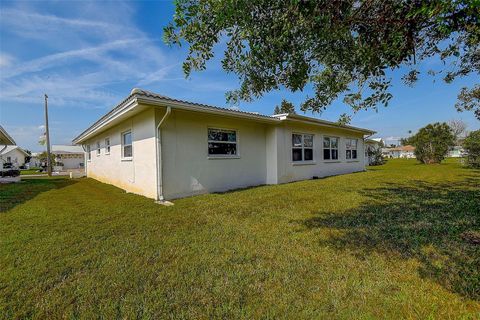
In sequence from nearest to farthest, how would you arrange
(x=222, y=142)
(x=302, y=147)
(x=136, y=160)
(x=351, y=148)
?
(x=136, y=160) → (x=222, y=142) → (x=302, y=147) → (x=351, y=148)

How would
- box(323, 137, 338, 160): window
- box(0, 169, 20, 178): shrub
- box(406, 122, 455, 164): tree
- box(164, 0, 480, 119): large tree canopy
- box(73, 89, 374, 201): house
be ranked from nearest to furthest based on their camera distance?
box(164, 0, 480, 119): large tree canopy < box(73, 89, 374, 201): house < box(323, 137, 338, 160): window < box(0, 169, 20, 178): shrub < box(406, 122, 455, 164): tree

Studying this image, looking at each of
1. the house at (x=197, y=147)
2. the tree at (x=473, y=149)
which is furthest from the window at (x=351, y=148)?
the tree at (x=473, y=149)

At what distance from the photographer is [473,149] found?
1952 cm

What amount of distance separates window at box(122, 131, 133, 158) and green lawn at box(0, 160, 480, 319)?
4.22m

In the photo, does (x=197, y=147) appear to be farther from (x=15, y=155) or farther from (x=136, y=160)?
(x=15, y=155)

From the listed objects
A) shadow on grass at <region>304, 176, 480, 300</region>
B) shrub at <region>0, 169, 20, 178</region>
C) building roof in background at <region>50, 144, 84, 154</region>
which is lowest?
shadow on grass at <region>304, 176, 480, 300</region>

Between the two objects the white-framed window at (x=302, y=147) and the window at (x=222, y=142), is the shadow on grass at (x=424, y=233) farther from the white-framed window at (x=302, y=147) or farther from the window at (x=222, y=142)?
the white-framed window at (x=302, y=147)

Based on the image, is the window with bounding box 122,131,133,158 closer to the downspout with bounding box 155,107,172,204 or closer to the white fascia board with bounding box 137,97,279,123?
the downspout with bounding box 155,107,172,204

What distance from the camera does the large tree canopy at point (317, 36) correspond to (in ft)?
8.90

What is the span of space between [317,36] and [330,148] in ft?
42.6

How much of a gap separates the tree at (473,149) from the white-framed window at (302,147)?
49.9ft

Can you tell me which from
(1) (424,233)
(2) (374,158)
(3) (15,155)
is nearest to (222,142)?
(1) (424,233)

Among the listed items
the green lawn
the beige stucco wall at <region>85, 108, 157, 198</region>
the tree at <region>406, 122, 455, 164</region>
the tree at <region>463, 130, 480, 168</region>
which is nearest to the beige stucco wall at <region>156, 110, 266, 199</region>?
the beige stucco wall at <region>85, 108, 157, 198</region>

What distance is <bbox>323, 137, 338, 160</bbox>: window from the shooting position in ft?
48.1
